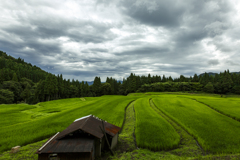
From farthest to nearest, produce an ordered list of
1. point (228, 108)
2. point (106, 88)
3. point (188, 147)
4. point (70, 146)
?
1. point (106, 88)
2. point (228, 108)
3. point (188, 147)
4. point (70, 146)

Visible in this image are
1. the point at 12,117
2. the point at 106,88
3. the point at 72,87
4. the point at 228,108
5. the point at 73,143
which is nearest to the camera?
the point at 73,143

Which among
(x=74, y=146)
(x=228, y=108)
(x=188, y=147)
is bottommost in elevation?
(x=188, y=147)

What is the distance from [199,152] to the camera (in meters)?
8.61

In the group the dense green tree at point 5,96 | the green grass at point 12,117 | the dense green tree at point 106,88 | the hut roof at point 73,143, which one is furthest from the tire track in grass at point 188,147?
the dense green tree at point 106,88

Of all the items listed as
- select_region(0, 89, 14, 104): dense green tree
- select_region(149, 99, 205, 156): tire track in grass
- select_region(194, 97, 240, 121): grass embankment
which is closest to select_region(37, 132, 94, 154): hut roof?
select_region(149, 99, 205, 156): tire track in grass

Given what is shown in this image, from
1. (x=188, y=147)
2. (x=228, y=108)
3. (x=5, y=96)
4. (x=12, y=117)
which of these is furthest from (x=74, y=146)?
(x=5, y=96)

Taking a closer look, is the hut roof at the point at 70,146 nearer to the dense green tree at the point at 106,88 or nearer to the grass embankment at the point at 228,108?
the grass embankment at the point at 228,108

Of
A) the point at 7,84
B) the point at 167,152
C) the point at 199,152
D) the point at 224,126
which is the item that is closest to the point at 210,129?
the point at 224,126

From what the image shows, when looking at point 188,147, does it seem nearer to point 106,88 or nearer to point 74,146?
point 74,146

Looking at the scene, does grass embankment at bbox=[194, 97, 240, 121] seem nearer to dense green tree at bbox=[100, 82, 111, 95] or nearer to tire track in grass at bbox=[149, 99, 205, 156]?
tire track in grass at bbox=[149, 99, 205, 156]

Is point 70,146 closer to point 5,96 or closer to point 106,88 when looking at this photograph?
point 5,96

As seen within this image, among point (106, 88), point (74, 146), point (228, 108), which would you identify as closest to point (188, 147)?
point (74, 146)

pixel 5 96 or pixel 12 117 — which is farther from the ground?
pixel 5 96

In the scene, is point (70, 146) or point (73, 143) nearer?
point (70, 146)
